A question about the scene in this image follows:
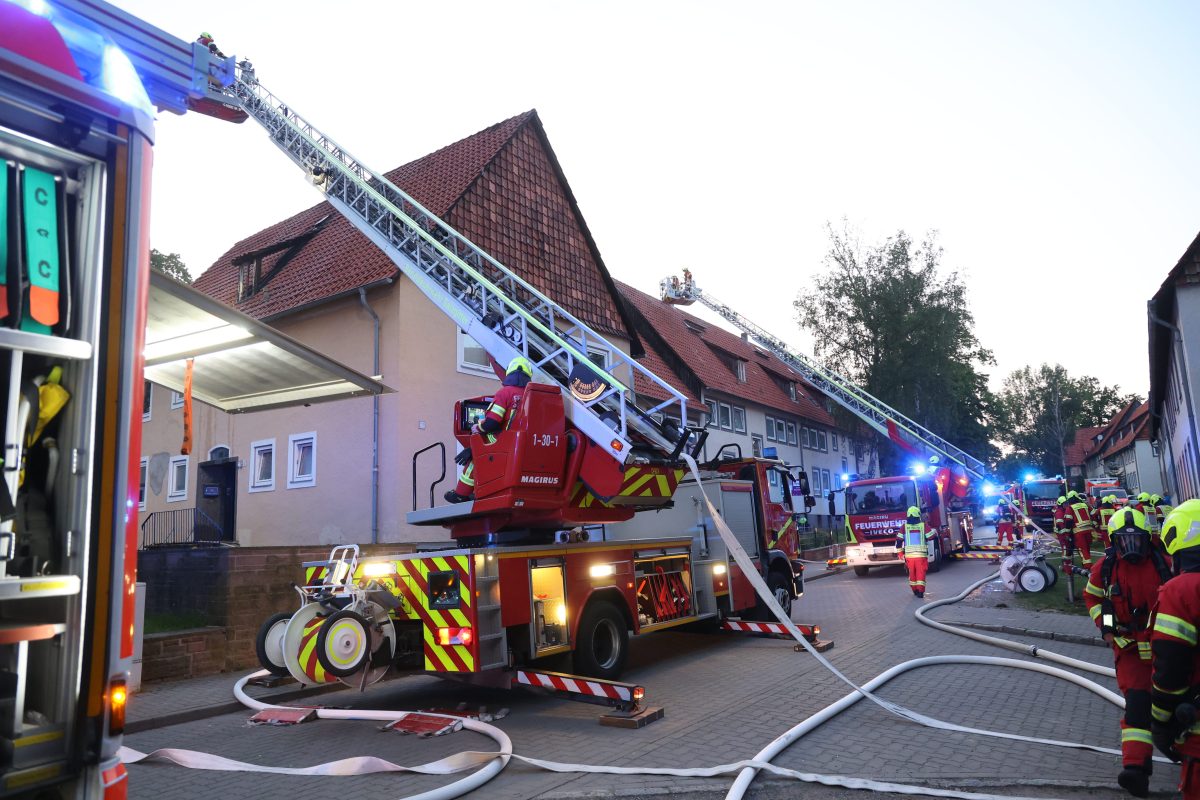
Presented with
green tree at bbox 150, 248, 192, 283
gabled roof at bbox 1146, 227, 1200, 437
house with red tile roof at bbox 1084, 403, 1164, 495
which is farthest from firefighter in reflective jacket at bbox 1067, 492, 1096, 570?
green tree at bbox 150, 248, 192, 283

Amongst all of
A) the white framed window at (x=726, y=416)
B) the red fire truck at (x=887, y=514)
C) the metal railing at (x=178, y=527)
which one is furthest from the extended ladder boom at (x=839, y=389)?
the metal railing at (x=178, y=527)

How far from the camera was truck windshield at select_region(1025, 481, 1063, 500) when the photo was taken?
112 feet

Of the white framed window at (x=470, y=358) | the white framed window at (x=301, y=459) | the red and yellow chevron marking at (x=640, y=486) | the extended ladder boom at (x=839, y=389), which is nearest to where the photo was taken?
the red and yellow chevron marking at (x=640, y=486)

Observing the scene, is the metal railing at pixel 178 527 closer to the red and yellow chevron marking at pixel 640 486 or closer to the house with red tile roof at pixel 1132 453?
the red and yellow chevron marking at pixel 640 486

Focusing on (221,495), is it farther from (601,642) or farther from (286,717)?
(601,642)

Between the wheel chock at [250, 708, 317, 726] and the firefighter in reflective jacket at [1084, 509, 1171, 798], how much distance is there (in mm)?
6025

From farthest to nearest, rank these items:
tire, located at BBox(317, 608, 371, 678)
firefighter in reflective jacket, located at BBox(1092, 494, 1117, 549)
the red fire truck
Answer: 1. the red fire truck
2. firefighter in reflective jacket, located at BBox(1092, 494, 1117, 549)
3. tire, located at BBox(317, 608, 371, 678)

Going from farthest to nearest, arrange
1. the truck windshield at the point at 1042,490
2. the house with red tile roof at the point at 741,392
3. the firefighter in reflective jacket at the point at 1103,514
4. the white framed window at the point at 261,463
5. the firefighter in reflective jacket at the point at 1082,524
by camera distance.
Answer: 1. the truck windshield at the point at 1042,490
2. the house with red tile roof at the point at 741,392
3. the white framed window at the point at 261,463
4. the firefighter in reflective jacket at the point at 1082,524
5. the firefighter in reflective jacket at the point at 1103,514

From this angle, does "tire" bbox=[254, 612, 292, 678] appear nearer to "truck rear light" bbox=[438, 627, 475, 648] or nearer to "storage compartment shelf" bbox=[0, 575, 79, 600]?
"truck rear light" bbox=[438, 627, 475, 648]

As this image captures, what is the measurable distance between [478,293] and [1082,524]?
10832 mm

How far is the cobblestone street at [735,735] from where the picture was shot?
5.05 meters

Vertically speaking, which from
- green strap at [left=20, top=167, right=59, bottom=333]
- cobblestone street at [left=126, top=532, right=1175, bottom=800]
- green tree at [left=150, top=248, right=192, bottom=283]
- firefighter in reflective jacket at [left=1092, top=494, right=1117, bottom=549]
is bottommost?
cobblestone street at [left=126, top=532, right=1175, bottom=800]

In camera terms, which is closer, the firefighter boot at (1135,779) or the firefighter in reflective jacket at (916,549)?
the firefighter boot at (1135,779)

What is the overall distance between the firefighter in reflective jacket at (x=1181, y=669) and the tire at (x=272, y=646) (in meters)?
6.37
